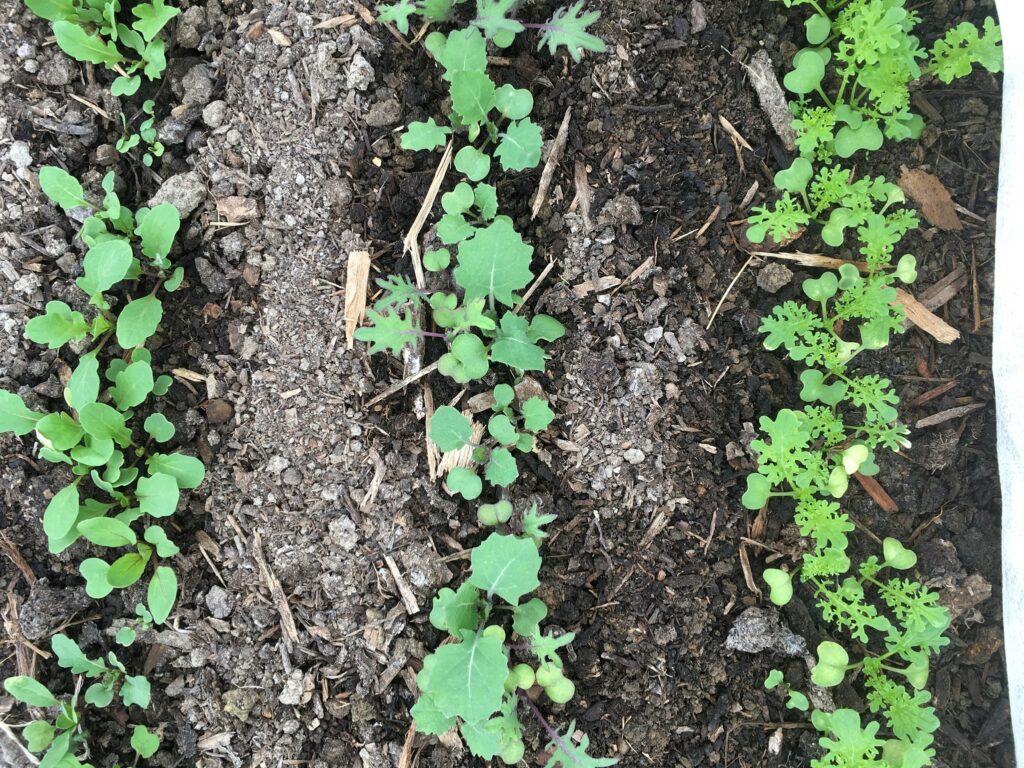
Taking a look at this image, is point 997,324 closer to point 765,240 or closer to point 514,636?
point 765,240

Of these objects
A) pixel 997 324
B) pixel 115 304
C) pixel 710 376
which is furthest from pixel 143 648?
pixel 997 324

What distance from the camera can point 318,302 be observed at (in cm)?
257

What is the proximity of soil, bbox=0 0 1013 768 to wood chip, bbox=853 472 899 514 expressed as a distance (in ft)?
0.08

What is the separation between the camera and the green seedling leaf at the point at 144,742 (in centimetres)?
253

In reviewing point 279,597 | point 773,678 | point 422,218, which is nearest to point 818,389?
point 773,678

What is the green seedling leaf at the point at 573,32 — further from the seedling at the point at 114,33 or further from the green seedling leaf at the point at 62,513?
the green seedling leaf at the point at 62,513

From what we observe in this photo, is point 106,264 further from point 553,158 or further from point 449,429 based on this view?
point 553,158

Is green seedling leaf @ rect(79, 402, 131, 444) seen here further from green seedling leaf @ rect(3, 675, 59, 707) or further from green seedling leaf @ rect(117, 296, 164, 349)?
green seedling leaf @ rect(3, 675, 59, 707)

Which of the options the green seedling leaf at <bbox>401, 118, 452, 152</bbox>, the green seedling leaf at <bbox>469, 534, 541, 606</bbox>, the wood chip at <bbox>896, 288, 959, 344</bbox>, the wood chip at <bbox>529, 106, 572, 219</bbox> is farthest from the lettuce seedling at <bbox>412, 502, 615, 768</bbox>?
the wood chip at <bbox>896, 288, 959, 344</bbox>

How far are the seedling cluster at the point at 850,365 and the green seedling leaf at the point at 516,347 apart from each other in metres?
0.74

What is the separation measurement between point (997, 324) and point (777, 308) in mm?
719

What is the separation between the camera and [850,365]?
267 centimetres

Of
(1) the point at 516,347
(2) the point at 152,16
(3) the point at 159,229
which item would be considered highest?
(2) the point at 152,16

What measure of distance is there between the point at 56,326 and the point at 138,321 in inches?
9.8
